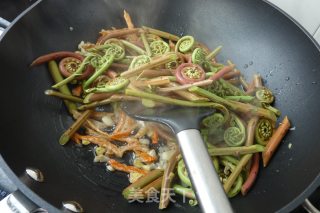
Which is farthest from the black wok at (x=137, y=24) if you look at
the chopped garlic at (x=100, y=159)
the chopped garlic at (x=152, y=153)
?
the chopped garlic at (x=152, y=153)

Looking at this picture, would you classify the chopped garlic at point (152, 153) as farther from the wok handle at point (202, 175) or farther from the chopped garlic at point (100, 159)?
the wok handle at point (202, 175)

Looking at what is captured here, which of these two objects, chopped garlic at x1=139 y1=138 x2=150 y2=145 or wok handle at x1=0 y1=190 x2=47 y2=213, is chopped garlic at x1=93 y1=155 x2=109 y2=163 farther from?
wok handle at x1=0 y1=190 x2=47 y2=213

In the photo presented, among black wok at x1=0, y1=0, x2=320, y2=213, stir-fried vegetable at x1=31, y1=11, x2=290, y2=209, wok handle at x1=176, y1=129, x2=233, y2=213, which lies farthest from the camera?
stir-fried vegetable at x1=31, y1=11, x2=290, y2=209

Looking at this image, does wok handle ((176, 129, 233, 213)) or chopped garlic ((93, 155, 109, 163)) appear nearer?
wok handle ((176, 129, 233, 213))

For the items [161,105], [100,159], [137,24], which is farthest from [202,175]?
[137,24]

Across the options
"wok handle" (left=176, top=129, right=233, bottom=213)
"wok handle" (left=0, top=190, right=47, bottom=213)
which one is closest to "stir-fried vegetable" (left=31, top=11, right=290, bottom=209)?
"wok handle" (left=176, top=129, right=233, bottom=213)

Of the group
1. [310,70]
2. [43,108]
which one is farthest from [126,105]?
[310,70]

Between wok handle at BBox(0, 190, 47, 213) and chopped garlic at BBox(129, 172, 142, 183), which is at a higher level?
chopped garlic at BBox(129, 172, 142, 183)
